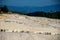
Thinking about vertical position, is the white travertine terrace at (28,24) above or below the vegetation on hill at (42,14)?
below

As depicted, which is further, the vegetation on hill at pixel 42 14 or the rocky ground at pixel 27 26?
the vegetation on hill at pixel 42 14

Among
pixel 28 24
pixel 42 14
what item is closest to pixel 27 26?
pixel 28 24

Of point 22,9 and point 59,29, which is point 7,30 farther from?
point 59,29

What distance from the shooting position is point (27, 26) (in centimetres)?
190

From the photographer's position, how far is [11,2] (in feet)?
6.46

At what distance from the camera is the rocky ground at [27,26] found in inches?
72.2

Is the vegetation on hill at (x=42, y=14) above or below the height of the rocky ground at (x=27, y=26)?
above

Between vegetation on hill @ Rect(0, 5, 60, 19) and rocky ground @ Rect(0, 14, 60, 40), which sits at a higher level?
vegetation on hill @ Rect(0, 5, 60, 19)

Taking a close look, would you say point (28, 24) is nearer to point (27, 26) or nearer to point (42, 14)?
point (27, 26)

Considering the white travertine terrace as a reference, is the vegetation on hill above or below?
above

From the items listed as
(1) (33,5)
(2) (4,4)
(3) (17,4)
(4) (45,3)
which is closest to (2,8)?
(2) (4,4)

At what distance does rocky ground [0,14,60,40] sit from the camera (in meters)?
1.83

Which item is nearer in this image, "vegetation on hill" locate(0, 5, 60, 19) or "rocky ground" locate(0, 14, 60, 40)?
"rocky ground" locate(0, 14, 60, 40)

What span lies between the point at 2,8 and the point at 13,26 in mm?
267
